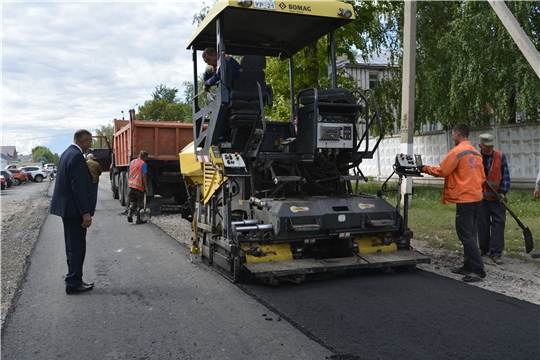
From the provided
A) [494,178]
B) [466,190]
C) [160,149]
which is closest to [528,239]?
[494,178]

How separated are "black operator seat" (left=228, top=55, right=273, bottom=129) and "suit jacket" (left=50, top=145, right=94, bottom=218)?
72.3 inches

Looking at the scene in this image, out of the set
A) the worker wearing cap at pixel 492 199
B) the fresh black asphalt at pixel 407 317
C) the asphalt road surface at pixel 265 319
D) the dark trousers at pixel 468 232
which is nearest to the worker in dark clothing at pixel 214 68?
the asphalt road surface at pixel 265 319

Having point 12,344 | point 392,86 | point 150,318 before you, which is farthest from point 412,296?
point 392,86

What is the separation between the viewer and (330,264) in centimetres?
527

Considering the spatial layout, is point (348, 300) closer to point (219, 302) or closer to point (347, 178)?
point (219, 302)

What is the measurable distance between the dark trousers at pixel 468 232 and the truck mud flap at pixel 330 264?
0.45m

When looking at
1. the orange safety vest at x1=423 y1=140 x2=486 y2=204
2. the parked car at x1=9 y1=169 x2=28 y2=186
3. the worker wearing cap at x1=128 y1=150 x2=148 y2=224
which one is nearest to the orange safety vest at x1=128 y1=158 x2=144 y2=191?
the worker wearing cap at x1=128 y1=150 x2=148 y2=224

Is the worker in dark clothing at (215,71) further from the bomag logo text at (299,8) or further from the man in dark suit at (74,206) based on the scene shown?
the man in dark suit at (74,206)

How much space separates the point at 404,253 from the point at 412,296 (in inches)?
42.0

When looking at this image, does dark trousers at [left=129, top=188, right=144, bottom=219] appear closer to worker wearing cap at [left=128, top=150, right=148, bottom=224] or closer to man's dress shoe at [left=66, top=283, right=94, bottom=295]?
worker wearing cap at [left=128, top=150, right=148, bottom=224]

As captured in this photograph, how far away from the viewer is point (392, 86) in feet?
54.3

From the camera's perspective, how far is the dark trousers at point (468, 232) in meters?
5.47

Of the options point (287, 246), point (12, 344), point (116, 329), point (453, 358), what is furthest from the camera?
point (287, 246)

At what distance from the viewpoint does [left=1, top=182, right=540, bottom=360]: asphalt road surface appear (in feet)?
11.7
